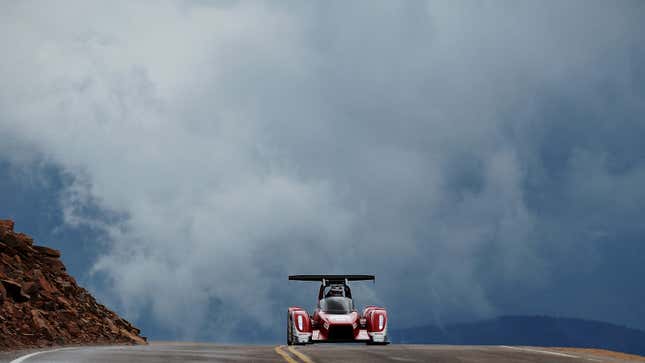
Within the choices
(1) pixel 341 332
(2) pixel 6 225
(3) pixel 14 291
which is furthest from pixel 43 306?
(1) pixel 341 332

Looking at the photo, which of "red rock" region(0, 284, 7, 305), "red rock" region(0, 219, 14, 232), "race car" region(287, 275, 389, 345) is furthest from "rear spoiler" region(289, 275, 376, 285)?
"red rock" region(0, 219, 14, 232)

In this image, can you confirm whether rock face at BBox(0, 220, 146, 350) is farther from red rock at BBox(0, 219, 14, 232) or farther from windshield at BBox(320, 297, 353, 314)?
windshield at BBox(320, 297, 353, 314)

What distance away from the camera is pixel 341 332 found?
27.5m

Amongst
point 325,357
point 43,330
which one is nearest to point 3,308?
point 43,330

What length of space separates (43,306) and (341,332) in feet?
37.7

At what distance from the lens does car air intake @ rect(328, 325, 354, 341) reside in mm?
27375

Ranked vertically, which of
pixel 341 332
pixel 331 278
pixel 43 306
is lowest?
pixel 341 332

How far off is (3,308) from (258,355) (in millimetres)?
12559

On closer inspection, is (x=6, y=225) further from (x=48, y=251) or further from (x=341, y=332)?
(x=341, y=332)

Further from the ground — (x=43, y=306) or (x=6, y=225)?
(x=6, y=225)

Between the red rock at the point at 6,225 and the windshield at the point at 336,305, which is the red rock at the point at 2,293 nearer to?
the red rock at the point at 6,225

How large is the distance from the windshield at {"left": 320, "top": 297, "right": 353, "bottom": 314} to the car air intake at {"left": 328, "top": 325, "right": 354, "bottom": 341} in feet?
1.99

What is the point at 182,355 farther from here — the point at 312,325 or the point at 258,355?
the point at 312,325

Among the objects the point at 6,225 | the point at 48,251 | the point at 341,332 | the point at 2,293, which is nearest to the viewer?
the point at 2,293
